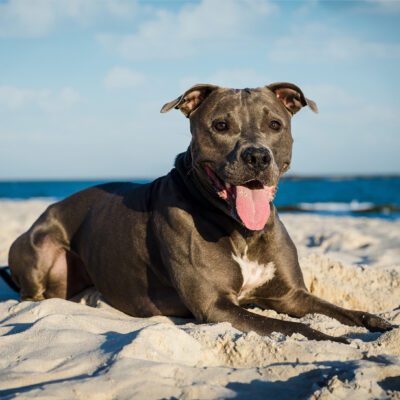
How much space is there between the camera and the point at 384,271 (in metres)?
5.98

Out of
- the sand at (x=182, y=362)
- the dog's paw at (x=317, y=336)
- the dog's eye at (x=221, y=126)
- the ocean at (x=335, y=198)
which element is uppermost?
the dog's eye at (x=221, y=126)

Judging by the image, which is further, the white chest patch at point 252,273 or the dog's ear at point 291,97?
the dog's ear at point 291,97

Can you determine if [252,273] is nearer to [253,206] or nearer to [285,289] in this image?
[285,289]

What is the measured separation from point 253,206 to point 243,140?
0.49 m

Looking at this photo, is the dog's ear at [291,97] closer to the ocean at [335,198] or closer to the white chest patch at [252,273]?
the white chest patch at [252,273]

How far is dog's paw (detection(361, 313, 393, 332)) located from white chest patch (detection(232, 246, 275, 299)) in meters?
0.78

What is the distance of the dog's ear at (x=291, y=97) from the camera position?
15.8ft

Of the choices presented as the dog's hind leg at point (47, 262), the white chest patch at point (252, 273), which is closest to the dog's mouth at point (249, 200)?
the white chest patch at point (252, 273)

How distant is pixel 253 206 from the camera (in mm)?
4309

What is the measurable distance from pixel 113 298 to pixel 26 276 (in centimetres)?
111

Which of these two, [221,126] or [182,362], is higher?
[221,126]

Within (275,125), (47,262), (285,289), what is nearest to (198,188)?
(275,125)

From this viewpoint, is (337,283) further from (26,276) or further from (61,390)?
(61,390)

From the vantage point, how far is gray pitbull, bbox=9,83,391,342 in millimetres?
4262
